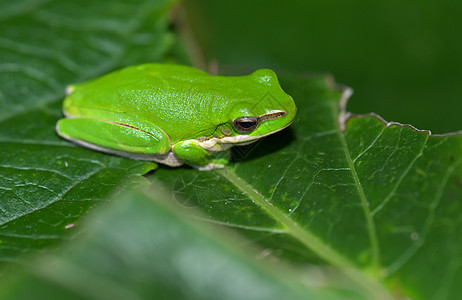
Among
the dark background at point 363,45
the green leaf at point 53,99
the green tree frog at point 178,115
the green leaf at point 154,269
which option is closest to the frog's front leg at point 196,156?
the green tree frog at point 178,115

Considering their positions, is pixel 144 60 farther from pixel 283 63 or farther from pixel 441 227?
pixel 441 227

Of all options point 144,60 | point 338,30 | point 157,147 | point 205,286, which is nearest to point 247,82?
point 157,147

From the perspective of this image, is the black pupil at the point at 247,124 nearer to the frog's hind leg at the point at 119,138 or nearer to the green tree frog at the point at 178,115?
the green tree frog at the point at 178,115

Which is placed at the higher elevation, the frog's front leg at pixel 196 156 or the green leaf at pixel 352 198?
the frog's front leg at pixel 196 156

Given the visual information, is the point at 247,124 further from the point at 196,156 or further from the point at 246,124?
the point at 196,156

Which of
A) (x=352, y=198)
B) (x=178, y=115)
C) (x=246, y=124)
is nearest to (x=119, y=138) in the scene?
(x=178, y=115)

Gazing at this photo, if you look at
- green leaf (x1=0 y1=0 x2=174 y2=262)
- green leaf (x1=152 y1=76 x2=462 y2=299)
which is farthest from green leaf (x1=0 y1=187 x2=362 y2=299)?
green leaf (x1=0 y1=0 x2=174 y2=262)

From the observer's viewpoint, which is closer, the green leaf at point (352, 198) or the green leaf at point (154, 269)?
the green leaf at point (154, 269)

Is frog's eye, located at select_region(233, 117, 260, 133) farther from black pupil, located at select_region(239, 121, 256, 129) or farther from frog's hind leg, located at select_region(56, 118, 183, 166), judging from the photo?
frog's hind leg, located at select_region(56, 118, 183, 166)
